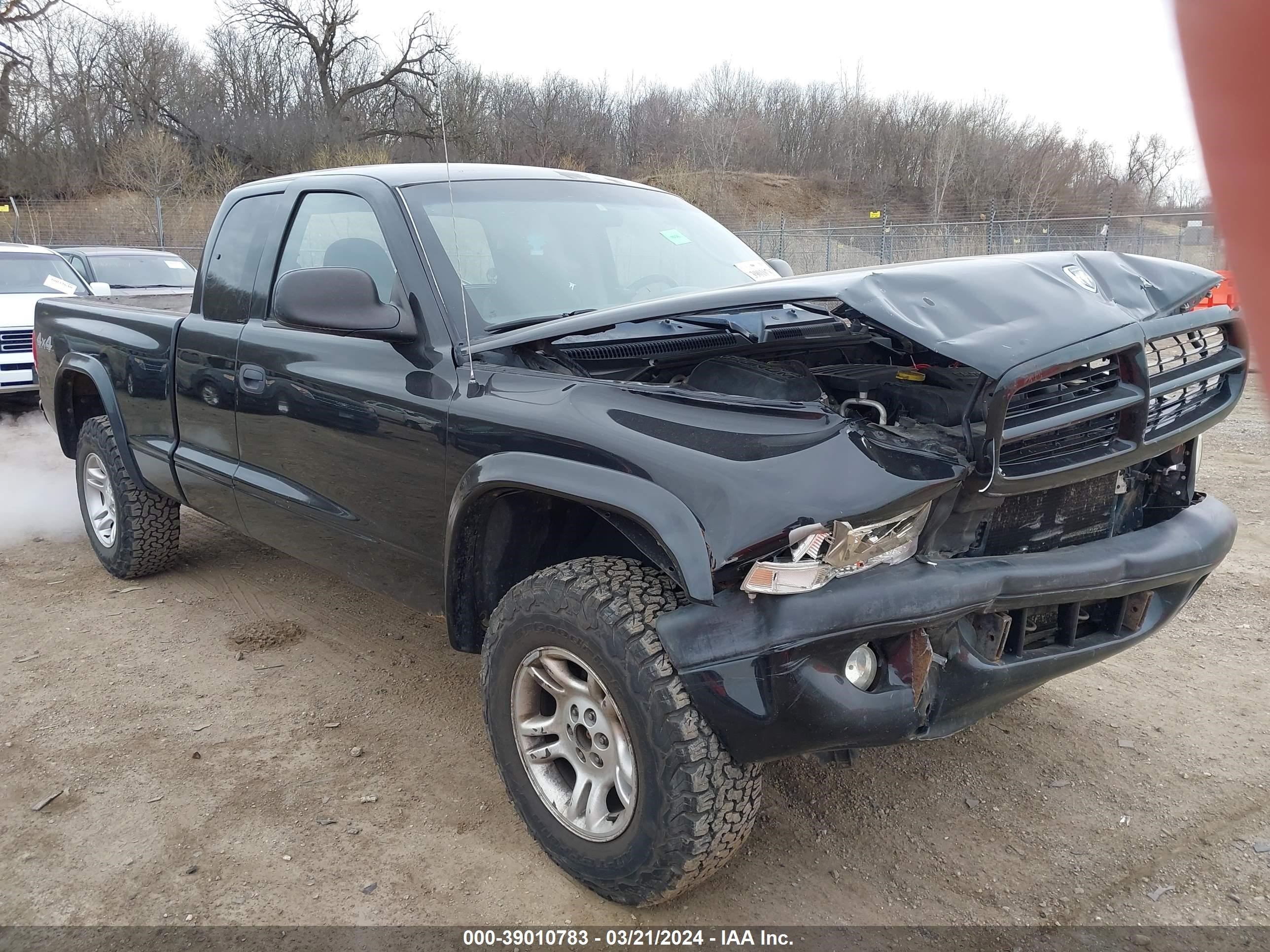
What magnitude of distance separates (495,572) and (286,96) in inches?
1526

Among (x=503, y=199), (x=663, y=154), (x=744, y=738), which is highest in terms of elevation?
(x=663, y=154)

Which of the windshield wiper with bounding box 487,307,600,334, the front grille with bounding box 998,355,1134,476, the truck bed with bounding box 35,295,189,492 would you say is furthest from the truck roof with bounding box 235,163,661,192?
the front grille with bounding box 998,355,1134,476

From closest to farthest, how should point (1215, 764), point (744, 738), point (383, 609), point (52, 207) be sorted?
point (744, 738) → point (1215, 764) → point (383, 609) → point (52, 207)

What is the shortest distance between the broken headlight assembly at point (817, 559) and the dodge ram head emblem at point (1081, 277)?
82 cm

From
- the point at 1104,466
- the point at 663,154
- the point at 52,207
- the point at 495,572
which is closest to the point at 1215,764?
the point at 1104,466

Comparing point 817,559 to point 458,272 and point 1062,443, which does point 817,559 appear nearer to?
point 1062,443

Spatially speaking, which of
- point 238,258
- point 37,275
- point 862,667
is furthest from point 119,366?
point 37,275

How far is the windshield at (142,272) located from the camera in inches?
450

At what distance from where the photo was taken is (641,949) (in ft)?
7.36

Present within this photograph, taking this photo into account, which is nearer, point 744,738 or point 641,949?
point 744,738

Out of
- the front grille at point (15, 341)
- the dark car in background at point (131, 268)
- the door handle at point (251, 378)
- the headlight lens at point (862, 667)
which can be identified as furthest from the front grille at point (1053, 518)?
the dark car in background at point (131, 268)

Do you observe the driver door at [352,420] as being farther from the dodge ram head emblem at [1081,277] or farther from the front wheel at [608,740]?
the dodge ram head emblem at [1081,277]

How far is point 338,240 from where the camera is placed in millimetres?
3375

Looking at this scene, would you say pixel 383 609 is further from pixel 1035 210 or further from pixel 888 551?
pixel 1035 210
